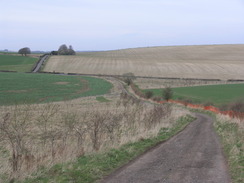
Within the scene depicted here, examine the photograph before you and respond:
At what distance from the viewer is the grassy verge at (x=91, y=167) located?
762 centimetres

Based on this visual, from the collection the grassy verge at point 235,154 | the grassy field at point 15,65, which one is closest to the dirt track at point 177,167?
the grassy verge at point 235,154

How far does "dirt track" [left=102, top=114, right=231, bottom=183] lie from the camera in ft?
25.7

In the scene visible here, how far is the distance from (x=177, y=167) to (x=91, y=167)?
2.32 meters

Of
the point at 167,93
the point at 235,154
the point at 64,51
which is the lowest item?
the point at 167,93

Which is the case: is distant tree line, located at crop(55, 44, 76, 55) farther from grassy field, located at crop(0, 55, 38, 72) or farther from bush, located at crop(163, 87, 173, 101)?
bush, located at crop(163, 87, 173, 101)

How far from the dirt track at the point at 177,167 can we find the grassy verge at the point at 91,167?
302 millimetres

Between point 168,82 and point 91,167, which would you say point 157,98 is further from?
point 91,167

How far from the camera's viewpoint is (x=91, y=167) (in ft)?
28.0

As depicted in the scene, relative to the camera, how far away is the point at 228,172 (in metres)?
8.69

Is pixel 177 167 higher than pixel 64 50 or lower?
lower

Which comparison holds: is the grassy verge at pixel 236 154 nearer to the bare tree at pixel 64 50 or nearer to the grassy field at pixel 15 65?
the grassy field at pixel 15 65

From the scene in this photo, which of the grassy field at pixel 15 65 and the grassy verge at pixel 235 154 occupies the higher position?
the grassy field at pixel 15 65

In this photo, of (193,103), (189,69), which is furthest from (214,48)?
(193,103)

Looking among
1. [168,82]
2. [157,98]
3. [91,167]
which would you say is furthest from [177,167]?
[168,82]
